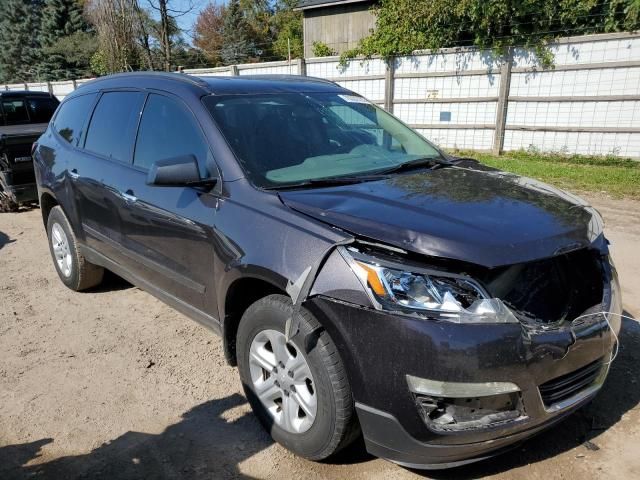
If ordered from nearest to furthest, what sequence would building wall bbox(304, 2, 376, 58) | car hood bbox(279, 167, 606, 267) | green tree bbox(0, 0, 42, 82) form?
car hood bbox(279, 167, 606, 267), building wall bbox(304, 2, 376, 58), green tree bbox(0, 0, 42, 82)

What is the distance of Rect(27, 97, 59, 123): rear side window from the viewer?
9.18 meters

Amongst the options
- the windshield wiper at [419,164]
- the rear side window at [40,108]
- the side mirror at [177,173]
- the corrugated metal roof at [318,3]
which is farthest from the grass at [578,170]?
the corrugated metal roof at [318,3]

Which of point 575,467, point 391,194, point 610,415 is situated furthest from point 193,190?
point 610,415

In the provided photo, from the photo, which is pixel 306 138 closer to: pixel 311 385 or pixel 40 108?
pixel 311 385

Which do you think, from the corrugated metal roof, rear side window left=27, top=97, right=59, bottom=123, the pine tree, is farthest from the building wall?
the pine tree

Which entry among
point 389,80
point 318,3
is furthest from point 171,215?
point 318,3

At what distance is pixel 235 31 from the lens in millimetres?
46219

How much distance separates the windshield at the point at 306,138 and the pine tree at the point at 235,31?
138 ft

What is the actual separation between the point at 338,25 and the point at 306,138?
24.1m

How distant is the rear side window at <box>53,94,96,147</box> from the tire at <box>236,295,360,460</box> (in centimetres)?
287

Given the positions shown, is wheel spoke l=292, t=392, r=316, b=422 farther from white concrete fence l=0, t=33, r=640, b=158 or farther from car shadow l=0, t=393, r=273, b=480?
white concrete fence l=0, t=33, r=640, b=158

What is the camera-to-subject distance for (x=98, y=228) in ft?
13.7

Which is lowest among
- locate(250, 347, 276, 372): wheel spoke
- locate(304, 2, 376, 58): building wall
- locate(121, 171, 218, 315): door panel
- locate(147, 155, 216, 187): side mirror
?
locate(250, 347, 276, 372): wheel spoke

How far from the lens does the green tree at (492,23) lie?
10891mm
